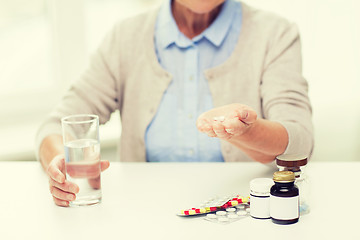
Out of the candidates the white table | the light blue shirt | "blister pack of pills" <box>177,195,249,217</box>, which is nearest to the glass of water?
the white table

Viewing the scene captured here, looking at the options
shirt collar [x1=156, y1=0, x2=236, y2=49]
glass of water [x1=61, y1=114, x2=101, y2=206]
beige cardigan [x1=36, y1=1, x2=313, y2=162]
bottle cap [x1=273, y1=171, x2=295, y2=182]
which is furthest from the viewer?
shirt collar [x1=156, y1=0, x2=236, y2=49]

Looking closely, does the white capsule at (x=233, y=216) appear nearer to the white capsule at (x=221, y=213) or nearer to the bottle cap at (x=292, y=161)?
the white capsule at (x=221, y=213)

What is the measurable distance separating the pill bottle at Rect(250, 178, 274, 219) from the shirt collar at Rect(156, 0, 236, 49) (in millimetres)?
700

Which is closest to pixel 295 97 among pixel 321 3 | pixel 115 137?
pixel 321 3

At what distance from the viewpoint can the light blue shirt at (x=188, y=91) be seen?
161 cm

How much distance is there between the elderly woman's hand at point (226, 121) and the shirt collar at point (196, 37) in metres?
0.58

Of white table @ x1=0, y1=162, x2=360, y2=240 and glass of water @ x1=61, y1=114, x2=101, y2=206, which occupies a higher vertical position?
glass of water @ x1=61, y1=114, x2=101, y2=206

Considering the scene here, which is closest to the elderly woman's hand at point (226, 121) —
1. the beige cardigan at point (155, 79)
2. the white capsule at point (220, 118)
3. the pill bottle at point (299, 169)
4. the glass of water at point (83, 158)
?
the white capsule at point (220, 118)

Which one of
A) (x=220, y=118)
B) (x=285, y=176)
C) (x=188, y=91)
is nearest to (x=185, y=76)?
(x=188, y=91)

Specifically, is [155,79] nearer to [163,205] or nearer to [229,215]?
[163,205]

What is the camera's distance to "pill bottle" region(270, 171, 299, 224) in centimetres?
98

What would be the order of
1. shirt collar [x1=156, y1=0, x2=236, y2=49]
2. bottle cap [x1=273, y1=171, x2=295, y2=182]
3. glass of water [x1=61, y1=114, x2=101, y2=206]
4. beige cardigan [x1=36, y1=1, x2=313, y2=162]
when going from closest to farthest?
bottle cap [x1=273, y1=171, x2=295, y2=182] < glass of water [x1=61, y1=114, x2=101, y2=206] < beige cardigan [x1=36, y1=1, x2=313, y2=162] < shirt collar [x1=156, y1=0, x2=236, y2=49]

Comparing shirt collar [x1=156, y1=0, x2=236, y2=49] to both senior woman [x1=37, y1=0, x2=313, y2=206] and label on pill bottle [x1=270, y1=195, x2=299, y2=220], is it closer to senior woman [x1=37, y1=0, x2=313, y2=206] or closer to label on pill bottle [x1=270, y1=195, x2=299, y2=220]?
senior woman [x1=37, y1=0, x2=313, y2=206]

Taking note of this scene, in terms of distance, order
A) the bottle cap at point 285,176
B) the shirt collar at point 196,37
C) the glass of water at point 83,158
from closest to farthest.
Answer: the bottle cap at point 285,176, the glass of water at point 83,158, the shirt collar at point 196,37
